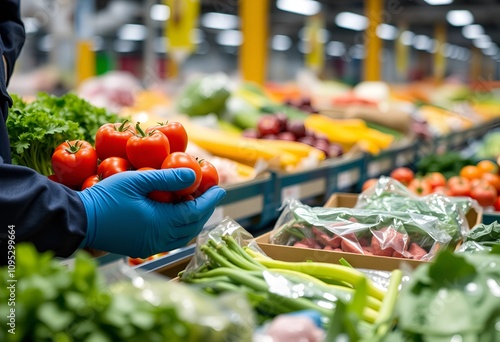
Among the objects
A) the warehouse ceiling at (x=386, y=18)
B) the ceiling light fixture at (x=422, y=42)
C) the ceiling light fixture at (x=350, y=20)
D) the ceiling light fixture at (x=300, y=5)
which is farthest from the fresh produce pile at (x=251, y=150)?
the ceiling light fixture at (x=422, y=42)

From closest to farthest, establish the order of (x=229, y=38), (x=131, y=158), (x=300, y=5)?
1. (x=131, y=158)
2. (x=300, y=5)
3. (x=229, y=38)

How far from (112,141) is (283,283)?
84cm

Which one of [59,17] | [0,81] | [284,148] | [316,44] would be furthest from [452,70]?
[0,81]

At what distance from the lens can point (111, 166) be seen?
209 cm

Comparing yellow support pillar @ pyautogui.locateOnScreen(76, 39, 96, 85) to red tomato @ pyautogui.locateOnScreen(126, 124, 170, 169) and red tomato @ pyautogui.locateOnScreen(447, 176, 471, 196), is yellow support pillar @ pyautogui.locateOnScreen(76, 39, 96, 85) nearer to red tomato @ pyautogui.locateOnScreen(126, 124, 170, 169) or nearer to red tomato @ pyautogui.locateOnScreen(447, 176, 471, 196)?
red tomato @ pyautogui.locateOnScreen(447, 176, 471, 196)

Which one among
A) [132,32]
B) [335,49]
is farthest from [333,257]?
[335,49]

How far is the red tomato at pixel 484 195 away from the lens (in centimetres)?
377

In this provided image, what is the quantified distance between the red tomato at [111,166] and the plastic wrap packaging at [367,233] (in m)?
0.62

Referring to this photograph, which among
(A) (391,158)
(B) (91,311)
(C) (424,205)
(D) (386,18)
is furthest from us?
(D) (386,18)

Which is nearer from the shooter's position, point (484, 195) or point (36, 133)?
point (36, 133)

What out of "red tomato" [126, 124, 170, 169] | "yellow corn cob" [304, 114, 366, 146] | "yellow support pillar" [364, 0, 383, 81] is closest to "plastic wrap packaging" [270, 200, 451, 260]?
"red tomato" [126, 124, 170, 169]

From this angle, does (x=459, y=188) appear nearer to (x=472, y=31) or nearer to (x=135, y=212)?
(x=135, y=212)

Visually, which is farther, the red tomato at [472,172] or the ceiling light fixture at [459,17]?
the ceiling light fixture at [459,17]

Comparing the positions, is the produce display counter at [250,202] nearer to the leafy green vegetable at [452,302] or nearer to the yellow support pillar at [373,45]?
the leafy green vegetable at [452,302]
